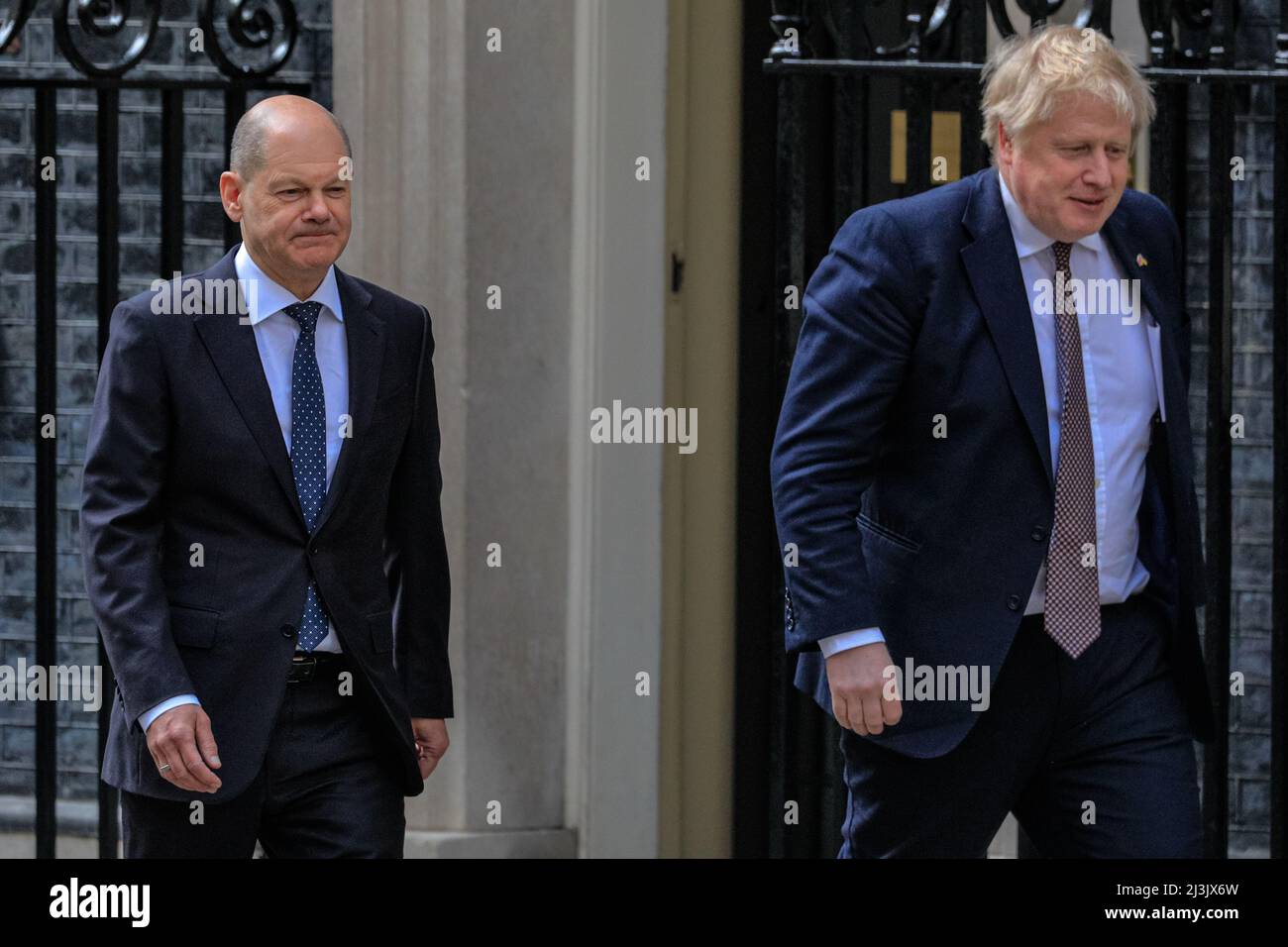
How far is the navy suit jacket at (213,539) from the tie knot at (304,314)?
0.28 feet

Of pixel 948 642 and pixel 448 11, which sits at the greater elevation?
pixel 448 11

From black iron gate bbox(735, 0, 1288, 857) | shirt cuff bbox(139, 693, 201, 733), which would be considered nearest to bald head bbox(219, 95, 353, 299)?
shirt cuff bbox(139, 693, 201, 733)

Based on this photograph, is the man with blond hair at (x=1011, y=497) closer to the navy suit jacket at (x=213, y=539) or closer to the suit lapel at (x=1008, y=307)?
the suit lapel at (x=1008, y=307)

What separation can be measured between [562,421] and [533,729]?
77cm

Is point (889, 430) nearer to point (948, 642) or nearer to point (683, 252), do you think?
point (948, 642)

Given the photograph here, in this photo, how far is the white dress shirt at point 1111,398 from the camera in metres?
3.61

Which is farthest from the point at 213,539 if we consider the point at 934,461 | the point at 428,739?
the point at 934,461

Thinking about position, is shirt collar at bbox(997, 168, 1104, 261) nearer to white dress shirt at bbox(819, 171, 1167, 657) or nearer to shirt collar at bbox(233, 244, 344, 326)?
white dress shirt at bbox(819, 171, 1167, 657)

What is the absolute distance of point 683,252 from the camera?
5305 mm

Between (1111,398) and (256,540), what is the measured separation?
58.0 inches

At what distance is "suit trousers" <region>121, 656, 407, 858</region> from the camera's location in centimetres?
354

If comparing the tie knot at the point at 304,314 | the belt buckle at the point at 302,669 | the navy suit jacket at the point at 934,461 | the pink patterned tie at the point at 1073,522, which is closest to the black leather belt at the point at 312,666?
the belt buckle at the point at 302,669

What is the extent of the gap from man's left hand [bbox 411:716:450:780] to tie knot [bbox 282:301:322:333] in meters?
0.74
